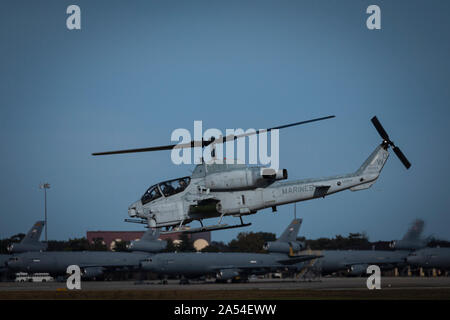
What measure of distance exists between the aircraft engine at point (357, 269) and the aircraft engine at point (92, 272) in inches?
1146

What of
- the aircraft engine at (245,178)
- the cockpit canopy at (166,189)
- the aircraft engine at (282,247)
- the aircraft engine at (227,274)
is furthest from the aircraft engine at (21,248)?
the aircraft engine at (245,178)

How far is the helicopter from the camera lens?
28.9 m

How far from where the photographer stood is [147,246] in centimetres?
7125

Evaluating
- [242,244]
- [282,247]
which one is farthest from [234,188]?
[242,244]

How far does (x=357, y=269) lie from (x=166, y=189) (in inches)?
1837

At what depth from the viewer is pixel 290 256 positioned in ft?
219

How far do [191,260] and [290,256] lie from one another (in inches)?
443

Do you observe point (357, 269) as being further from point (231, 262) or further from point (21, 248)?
point (21, 248)

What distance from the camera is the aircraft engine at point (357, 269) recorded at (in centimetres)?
7188

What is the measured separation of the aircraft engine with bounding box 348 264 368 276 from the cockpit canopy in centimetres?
4609
